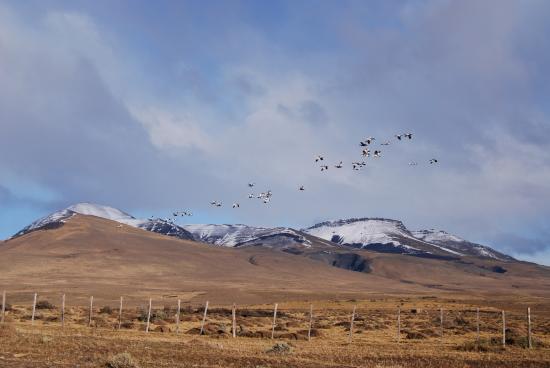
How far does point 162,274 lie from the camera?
14738 centimetres

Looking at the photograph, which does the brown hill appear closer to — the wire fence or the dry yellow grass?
the wire fence

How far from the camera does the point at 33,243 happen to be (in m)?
175

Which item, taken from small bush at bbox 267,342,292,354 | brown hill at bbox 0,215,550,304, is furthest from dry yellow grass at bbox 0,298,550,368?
brown hill at bbox 0,215,550,304

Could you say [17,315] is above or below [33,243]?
below

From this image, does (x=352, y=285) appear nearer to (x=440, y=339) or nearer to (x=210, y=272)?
(x=210, y=272)

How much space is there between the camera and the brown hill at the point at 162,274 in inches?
4313

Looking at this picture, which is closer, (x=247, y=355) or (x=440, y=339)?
(x=247, y=355)

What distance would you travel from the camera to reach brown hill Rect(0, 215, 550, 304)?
110m

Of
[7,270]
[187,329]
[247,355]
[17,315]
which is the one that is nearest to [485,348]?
[247,355]

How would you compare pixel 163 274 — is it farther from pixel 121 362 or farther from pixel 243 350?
pixel 121 362

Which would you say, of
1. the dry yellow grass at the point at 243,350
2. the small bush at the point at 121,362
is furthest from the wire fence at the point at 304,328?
the small bush at the point at 121,362

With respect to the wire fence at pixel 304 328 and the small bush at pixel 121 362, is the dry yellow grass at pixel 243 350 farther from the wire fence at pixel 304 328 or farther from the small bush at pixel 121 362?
the small bush at pixel 121 362

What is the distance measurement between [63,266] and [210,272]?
34.4 m

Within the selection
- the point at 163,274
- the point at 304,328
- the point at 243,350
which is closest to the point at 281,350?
the point at 243,350
